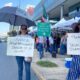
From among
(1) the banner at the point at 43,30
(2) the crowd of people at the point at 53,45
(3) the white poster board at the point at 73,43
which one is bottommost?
(2) the crowd of people at the point at 53,45

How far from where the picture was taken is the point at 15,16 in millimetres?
9891

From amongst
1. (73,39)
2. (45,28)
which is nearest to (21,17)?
(73,39)

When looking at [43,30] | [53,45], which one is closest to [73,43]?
[43,30]

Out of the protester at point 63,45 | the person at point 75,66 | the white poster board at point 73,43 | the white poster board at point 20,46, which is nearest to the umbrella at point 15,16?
the white poster board at point 20,46

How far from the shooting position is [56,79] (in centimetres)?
1148

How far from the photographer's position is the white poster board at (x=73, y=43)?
27.4ft

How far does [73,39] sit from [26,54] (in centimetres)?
147

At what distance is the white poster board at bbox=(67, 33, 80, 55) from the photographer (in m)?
8.35

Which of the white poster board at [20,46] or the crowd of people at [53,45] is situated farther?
the crowd of people at [53,45]

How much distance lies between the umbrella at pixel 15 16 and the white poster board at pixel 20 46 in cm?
47

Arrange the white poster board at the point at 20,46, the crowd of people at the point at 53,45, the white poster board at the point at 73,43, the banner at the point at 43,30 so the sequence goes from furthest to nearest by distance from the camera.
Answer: the crowd of people at the point at 53,45
the banner at the point at 43,30
the white poster board at the point at 20,46
the white poster board at the point at 73,43

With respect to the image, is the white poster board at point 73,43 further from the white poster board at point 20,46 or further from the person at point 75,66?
the white poster board at point 20,46

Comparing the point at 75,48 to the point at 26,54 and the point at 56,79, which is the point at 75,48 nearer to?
the point at 26,54

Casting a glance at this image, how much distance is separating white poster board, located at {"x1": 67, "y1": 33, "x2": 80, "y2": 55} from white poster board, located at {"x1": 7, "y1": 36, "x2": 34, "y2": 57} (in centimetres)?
125
